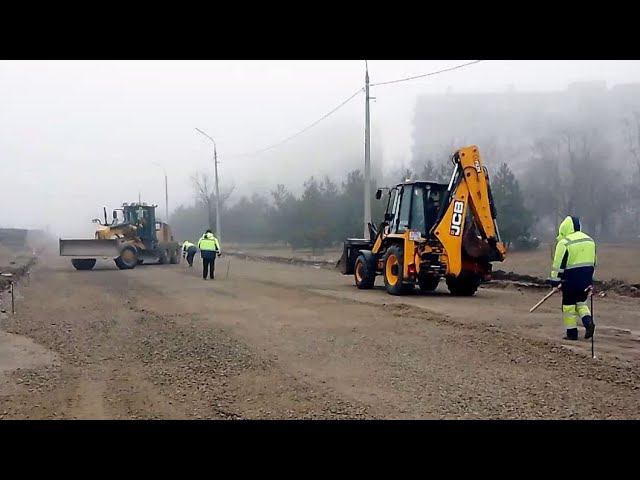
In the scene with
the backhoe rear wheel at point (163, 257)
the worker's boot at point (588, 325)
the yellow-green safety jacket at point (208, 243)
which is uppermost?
the yellow-green safety jacket at point (208, 243)

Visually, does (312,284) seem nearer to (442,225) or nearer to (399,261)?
(399,261)

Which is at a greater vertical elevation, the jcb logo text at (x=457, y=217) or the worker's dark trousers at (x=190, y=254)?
the jcb logo text at (x=457, y=217)

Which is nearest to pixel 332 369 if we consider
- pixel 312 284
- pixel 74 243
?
pixel 312 284

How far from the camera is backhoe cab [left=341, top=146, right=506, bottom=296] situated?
15.5 m

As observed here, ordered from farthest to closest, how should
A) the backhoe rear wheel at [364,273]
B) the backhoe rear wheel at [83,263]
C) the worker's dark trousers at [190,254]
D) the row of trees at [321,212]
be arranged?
the row of trees at [321,212] → the worker's dark trousers at [190,254] → the backhoe rear wheel at [83,263] → the backhoe rear wheel at [364,273]

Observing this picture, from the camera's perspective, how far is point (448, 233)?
51.2 ft

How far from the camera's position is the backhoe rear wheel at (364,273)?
1806 cm

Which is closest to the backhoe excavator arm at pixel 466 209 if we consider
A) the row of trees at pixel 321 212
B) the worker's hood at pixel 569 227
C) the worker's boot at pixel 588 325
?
the worker's hood at pixel 569 227

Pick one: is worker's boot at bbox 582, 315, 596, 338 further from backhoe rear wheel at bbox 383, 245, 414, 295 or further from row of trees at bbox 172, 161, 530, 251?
row of trees at bbox 172, 161, 530, 251

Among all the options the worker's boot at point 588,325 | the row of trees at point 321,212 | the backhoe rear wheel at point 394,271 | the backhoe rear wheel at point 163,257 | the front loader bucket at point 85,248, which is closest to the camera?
the worker's boot at point 588,325

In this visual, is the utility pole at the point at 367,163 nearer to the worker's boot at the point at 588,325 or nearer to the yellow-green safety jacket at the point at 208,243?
the yellow-green safety jacket at the point at 208,243
